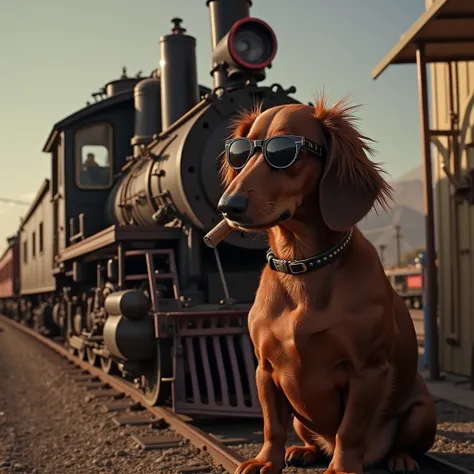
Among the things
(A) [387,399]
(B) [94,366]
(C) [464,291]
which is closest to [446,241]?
(C) [464,291]

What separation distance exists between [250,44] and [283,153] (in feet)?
12.0

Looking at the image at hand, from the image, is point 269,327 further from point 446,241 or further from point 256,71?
point 446,241

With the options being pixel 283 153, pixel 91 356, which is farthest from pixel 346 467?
pixel 91 356

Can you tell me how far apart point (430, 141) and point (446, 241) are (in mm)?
1305

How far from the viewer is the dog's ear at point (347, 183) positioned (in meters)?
2.34

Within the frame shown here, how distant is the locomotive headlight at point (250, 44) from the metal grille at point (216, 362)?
2.23m

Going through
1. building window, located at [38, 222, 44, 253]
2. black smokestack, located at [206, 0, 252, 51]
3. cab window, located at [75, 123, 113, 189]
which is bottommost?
building window, located at [38, 222, 44, 253]

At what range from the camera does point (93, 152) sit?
9172 mm

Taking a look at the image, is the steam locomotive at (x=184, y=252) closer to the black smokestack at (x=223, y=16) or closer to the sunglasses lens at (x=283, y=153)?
the black smokestack at (x=223, y=16)

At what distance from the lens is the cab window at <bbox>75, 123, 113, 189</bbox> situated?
29.9 ft

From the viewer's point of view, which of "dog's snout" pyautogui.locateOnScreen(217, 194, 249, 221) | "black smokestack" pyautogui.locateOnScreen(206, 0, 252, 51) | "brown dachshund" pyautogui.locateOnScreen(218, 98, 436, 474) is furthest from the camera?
"black smokestack" pyautogui.locateOnScreen(206, 0, 252, 51)

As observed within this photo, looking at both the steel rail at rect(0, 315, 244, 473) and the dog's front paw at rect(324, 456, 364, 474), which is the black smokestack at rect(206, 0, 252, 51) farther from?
the dog's front paw at rect(324, 456, 364, 474)

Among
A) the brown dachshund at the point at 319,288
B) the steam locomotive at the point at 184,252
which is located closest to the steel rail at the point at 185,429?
the steam locomotive at the point at 184,252

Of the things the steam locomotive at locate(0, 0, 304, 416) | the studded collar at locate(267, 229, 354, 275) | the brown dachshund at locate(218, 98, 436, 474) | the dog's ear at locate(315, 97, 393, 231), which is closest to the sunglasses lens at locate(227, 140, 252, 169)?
the brown dachshund at locate(218, 98, 436, 474)
